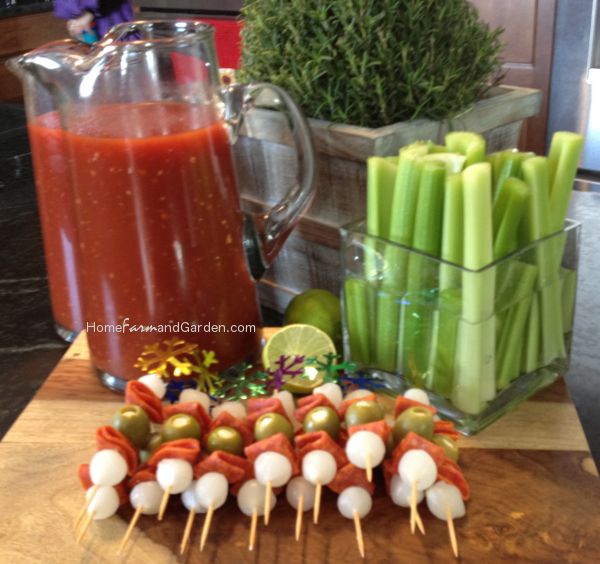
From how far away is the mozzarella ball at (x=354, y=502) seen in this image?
1.74 ft

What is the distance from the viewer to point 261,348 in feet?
2.46

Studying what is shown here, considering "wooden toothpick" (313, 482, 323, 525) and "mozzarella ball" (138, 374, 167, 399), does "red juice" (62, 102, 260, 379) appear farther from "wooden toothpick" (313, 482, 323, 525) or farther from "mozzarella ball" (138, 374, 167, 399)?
"wooden toothpick" (313, 482, 323, 525)

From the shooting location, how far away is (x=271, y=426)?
57 cm

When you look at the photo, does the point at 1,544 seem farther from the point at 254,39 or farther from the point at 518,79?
the point at 518,79

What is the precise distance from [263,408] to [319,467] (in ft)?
0.29

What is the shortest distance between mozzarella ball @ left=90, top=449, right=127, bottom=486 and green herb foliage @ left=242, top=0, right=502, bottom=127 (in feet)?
1.21

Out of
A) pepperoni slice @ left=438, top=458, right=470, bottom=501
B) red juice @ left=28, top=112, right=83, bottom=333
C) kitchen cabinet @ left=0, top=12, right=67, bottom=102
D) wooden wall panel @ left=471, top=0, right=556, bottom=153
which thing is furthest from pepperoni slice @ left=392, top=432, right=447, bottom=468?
kitchen cabinet @ left=0, top=12, right=67, bottom=102

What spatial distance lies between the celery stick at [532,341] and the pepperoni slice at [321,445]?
196 mm

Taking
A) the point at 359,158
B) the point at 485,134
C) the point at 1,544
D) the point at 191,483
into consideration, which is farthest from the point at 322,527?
the point at 485,134

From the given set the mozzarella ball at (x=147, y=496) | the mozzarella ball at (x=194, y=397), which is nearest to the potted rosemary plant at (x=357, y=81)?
the mozzarella ball at (x=194, y=397)

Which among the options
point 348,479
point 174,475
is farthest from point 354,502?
point 174,475

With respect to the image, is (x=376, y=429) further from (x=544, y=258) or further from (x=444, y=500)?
(x=544, y=258)

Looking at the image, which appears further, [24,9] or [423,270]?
[24,9]

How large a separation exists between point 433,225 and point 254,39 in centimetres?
30
